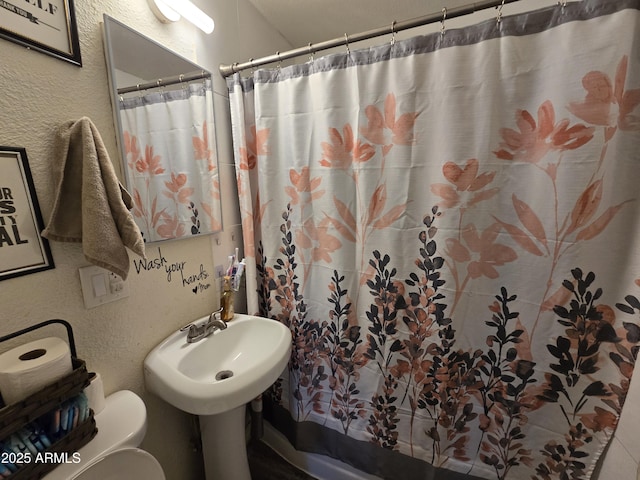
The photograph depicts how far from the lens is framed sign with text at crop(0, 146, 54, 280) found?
609 mm

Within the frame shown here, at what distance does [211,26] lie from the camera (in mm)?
1051

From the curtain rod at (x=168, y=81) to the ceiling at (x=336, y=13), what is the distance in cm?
62

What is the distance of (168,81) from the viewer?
1.02 metres

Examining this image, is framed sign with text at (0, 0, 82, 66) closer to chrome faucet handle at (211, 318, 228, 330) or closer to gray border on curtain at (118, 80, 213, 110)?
gray border on curtain at (118, 80, 213, 110)

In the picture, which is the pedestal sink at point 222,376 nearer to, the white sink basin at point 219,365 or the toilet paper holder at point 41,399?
the white sink basin at point 219,365

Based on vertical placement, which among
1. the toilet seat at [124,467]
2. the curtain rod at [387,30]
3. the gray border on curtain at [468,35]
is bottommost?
the toilet seat at [124,467]

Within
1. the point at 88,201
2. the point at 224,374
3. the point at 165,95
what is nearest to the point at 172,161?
the point at 165,95

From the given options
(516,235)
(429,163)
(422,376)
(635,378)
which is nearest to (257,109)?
(429,163)

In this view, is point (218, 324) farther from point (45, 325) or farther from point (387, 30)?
point (387, 30)

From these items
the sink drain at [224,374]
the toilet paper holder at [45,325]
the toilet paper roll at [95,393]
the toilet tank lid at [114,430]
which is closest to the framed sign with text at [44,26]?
the toilet paper holder at [45,325]

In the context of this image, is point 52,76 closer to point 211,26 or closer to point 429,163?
point 211,26

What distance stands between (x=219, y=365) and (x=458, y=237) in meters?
1.08

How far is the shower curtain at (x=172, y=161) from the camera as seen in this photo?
3.00 ft

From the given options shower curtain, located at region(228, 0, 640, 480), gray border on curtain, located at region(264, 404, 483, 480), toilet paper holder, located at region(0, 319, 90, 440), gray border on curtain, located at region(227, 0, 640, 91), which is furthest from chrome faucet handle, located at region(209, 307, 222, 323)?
gray border on curtain, located at region(227, 0, 640, 91)
